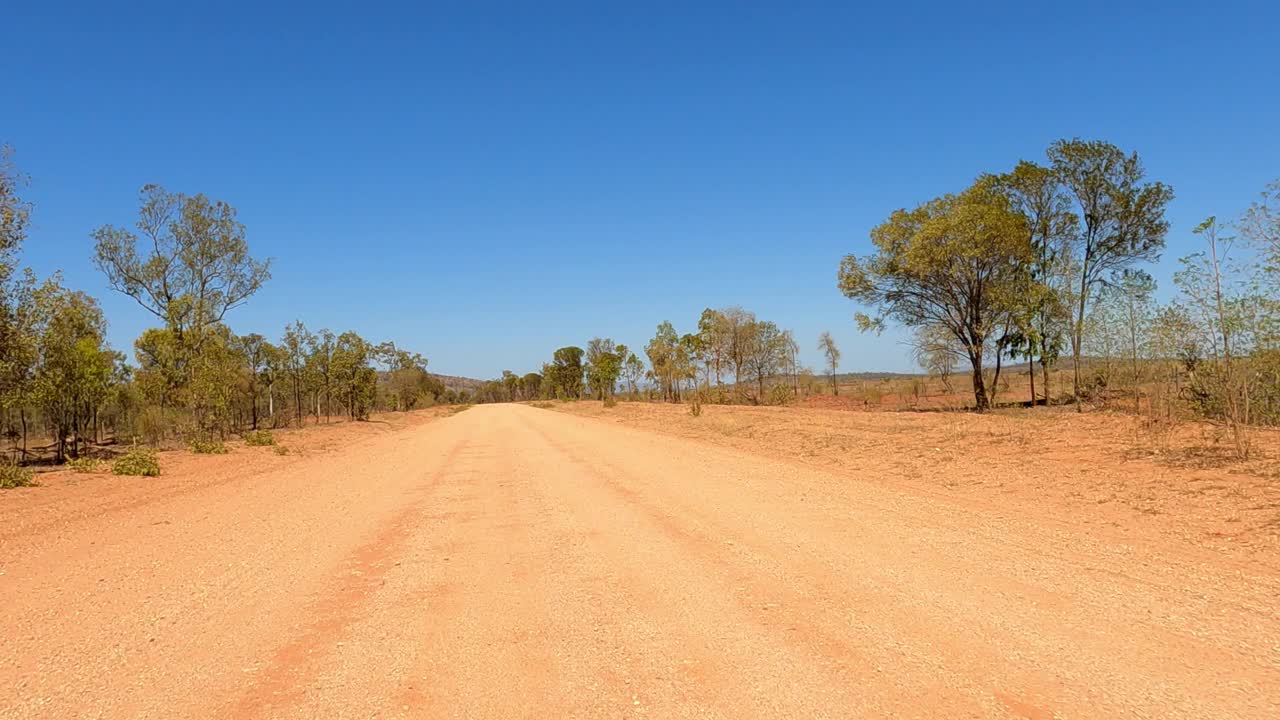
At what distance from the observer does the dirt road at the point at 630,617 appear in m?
3.30

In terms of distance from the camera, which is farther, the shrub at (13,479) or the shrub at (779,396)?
the shrub at (779,396)

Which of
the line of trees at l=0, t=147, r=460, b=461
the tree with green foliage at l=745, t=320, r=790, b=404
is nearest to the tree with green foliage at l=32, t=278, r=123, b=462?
the line of trees at l=0, t=147, r=460, b=461

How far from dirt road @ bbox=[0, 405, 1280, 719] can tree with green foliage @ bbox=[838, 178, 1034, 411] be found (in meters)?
23.3

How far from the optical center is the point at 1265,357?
41.9 feet

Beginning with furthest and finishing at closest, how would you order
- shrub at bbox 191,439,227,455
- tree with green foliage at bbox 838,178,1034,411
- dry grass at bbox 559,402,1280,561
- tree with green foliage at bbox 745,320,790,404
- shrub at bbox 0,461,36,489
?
tree with green foliage at bbox 745,320,790,404 < tree with green foliage at bbox 838,178,1034,411 < shrub at bbox 191,439,227,455 < shrub at bbox 0,461,36,489 < dry grass at bbox 559,402,1280,561

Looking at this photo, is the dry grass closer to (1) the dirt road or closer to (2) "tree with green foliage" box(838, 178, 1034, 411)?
(1) the dirt road

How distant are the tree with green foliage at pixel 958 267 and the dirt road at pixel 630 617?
2335 centimetres

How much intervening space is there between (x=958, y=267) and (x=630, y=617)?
2975 cm

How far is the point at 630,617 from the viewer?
4.44 meters

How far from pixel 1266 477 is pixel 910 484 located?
14.9 ft

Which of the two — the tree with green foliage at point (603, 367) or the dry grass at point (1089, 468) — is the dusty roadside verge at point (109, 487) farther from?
the tree with green foliage at point (603, 367)

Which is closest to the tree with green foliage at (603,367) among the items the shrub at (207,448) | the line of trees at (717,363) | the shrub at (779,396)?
the line of trees at (717,363)

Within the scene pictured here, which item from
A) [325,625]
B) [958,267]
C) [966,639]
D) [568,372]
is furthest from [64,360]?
[568,372]

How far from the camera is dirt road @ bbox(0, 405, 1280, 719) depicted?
330 centimetres
